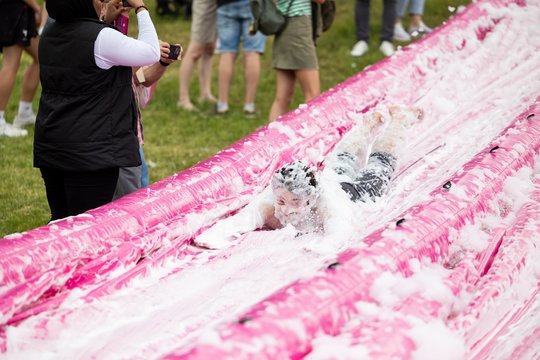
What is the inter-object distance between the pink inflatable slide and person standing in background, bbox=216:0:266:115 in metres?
2.64

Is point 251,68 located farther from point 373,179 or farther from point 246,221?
point 246,221

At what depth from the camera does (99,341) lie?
2934mm

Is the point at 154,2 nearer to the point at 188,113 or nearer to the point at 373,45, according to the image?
the point at 373,45

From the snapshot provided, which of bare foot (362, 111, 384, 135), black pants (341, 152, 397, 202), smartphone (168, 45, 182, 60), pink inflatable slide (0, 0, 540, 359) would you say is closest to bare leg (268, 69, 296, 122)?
bare foot (362, 111, 384, 135)

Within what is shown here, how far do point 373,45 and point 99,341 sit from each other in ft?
23.4

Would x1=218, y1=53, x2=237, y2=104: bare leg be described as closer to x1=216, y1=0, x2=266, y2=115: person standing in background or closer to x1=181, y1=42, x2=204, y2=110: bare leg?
x1=216, y1=0, x2=266, y2=115: person standing in background

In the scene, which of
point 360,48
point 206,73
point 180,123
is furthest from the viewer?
point 360,48

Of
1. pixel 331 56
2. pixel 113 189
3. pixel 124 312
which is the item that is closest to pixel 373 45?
pixel 331 56

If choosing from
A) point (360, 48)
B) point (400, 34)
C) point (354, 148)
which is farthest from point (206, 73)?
point (354, 148)

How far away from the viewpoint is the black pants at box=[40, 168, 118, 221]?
3.75m

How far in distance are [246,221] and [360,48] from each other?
5.79 metres

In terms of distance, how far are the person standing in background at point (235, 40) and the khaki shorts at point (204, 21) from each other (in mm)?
164

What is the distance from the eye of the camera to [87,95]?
11.9 feet

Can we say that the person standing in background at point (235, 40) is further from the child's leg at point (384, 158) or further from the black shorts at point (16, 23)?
the child's leg at point (384, 158)
